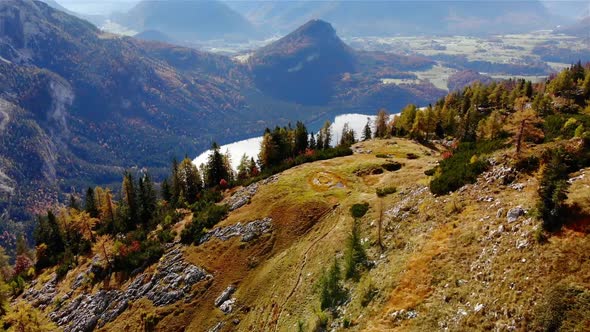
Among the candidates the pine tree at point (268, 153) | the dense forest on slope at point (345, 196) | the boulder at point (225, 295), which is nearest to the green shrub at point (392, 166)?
the dense forest on slope at point (345, 196)

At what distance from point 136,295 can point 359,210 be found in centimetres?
4681

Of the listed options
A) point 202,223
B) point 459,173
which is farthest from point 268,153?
point 459,173

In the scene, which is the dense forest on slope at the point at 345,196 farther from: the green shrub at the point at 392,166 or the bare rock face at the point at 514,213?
the green shrub at the point at 392,166

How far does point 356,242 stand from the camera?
171ft

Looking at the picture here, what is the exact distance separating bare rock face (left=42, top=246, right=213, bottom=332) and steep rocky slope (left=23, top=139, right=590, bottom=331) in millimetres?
265

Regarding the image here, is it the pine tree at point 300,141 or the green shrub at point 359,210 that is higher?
the green shrub at point 359,210

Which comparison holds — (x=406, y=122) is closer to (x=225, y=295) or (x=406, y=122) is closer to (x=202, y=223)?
(x=202, y=223)

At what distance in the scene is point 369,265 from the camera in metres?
47.8

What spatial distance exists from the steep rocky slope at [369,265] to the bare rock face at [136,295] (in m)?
0.26

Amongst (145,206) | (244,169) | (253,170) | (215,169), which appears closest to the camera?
(145,206)

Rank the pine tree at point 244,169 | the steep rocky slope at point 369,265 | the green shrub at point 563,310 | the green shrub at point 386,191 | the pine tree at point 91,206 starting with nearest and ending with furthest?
the green shrub at point 563,310 → the steep rocky slope at point 369,265 → the green shrub at point 386,191 → the pine tree at point 244,169 → the pine tree at point 91,206

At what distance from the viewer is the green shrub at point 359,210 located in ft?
205

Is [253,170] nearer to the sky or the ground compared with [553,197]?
nearer to the ground

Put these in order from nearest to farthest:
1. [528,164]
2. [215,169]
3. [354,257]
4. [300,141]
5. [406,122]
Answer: [528,164] < [354,257] < [215,169] < [300,141] < [406,122]
